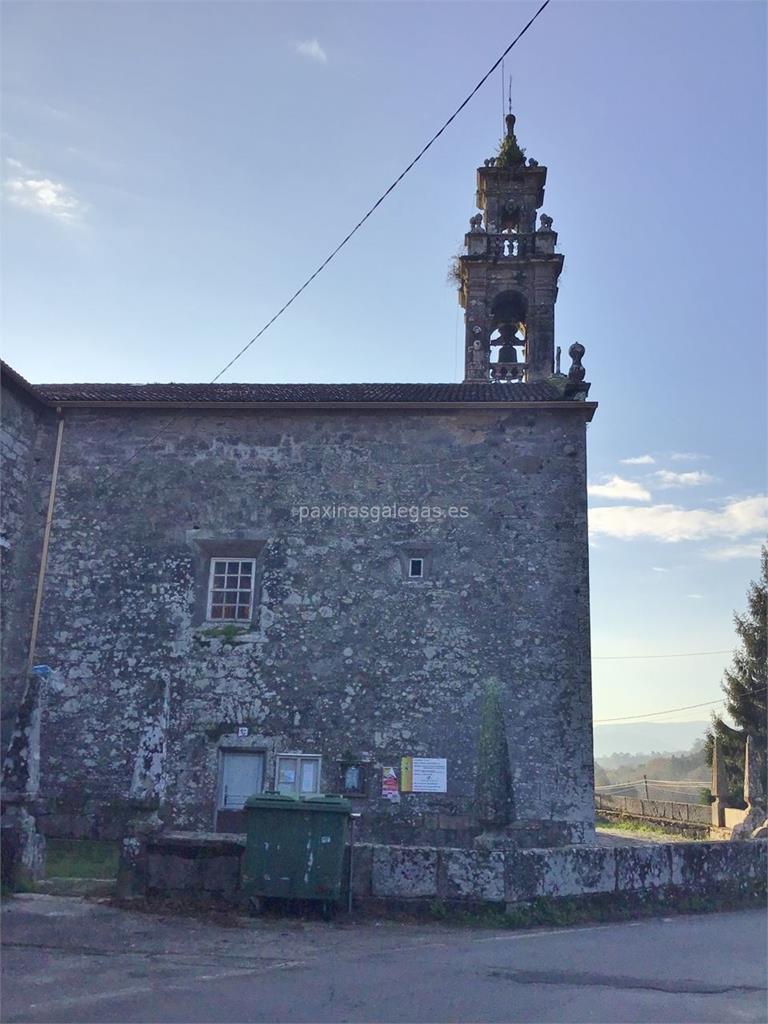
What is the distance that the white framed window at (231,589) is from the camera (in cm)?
1505

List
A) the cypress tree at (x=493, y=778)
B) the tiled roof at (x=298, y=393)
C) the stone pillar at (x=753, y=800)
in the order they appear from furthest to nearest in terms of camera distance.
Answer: the stone pillar at (x=753, y=800), the tiled roof at (x=298, y=393), the cypress tree at (x=493, y=778)

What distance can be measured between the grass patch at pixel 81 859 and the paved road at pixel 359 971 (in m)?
1.96

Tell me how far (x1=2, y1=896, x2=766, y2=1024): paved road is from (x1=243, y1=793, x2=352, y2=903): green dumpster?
33 centimetres

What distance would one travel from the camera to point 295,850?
877 centimetres

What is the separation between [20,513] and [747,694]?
25.4 metres

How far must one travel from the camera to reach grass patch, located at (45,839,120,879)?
36.1 feet

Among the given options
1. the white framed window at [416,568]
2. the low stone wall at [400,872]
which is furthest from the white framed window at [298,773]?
the low stone wall at [400,872]

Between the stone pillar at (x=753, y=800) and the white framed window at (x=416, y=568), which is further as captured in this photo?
the stone pillar at (x=753, y=800)

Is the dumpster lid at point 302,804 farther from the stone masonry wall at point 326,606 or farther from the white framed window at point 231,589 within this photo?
the white framed window at point 231,589

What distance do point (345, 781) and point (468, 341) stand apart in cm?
1037

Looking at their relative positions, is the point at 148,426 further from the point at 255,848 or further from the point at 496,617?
the point at 255,848

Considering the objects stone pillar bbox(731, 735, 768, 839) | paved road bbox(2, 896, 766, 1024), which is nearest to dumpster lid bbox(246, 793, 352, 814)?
paved road bbox(2, 896, 766, 1024)

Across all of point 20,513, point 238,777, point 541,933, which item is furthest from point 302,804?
point 20,513

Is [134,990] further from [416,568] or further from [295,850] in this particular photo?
[416,568]
